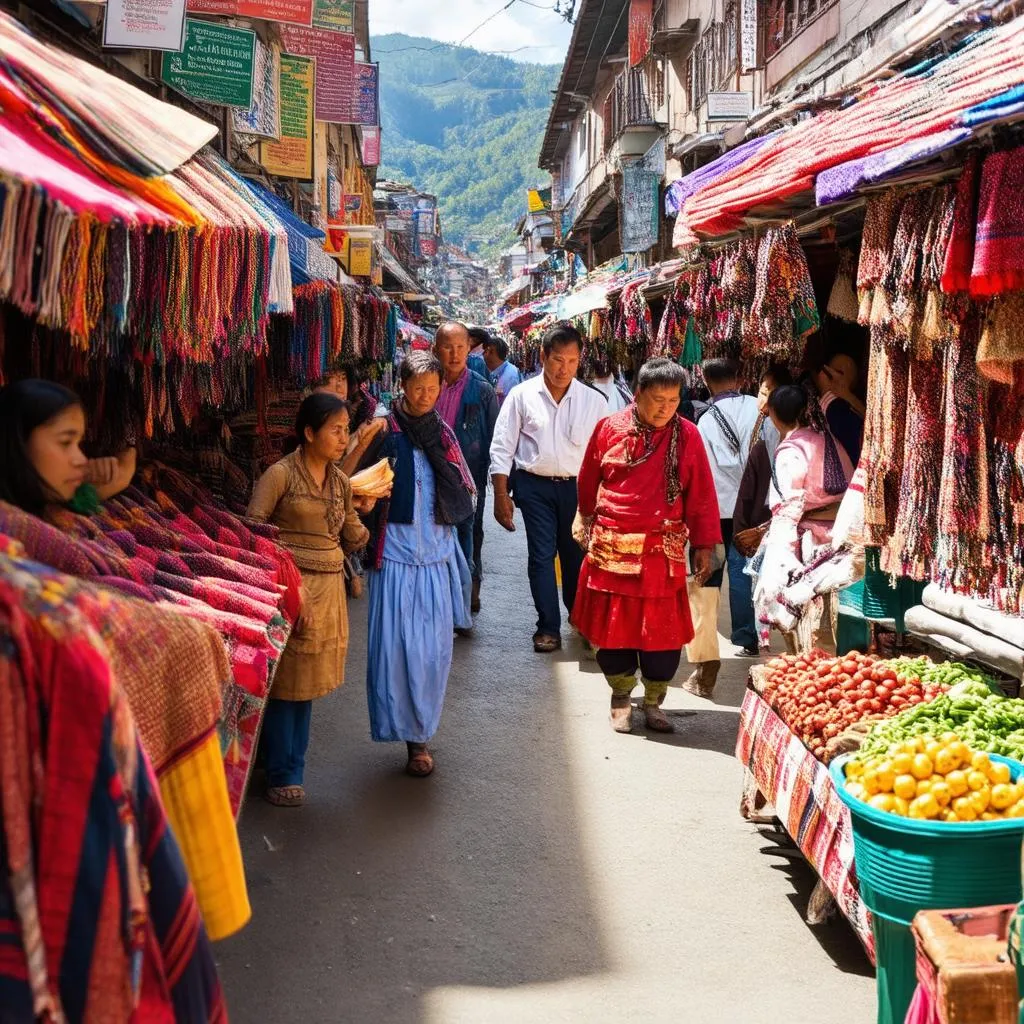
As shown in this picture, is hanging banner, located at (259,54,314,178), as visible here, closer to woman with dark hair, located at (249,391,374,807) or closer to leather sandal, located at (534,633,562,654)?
leather sandal, located at (534,633,562,654)

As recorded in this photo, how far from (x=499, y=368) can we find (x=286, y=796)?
711cm

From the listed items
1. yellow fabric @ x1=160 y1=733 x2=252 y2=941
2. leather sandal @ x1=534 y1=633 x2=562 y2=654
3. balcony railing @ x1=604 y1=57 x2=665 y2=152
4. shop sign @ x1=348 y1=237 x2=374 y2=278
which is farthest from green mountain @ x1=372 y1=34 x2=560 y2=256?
yellow fabric @ x1=160 y1=733 x2=252 y2=941

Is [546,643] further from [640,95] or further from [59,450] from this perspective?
[640,95]

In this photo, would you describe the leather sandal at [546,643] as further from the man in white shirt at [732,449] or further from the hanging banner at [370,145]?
the hanging banner at [370,145]

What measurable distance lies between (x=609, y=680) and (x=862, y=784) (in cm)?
293

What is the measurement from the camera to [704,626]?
21.7 ft

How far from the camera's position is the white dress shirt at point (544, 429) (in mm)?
7480

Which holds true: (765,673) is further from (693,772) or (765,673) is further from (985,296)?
(985,296)

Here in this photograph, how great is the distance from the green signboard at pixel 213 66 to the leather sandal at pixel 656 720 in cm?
413

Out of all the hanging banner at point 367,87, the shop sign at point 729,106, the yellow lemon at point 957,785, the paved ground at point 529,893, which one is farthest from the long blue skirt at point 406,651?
the hanging banner at point 367,87

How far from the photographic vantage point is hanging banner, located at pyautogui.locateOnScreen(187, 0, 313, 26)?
7.20 metres

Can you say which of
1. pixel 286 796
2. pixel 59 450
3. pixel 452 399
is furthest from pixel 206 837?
pixel 452 399

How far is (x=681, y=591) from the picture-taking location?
5859 mm

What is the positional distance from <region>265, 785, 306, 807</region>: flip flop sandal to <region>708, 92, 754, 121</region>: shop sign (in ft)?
36.9
